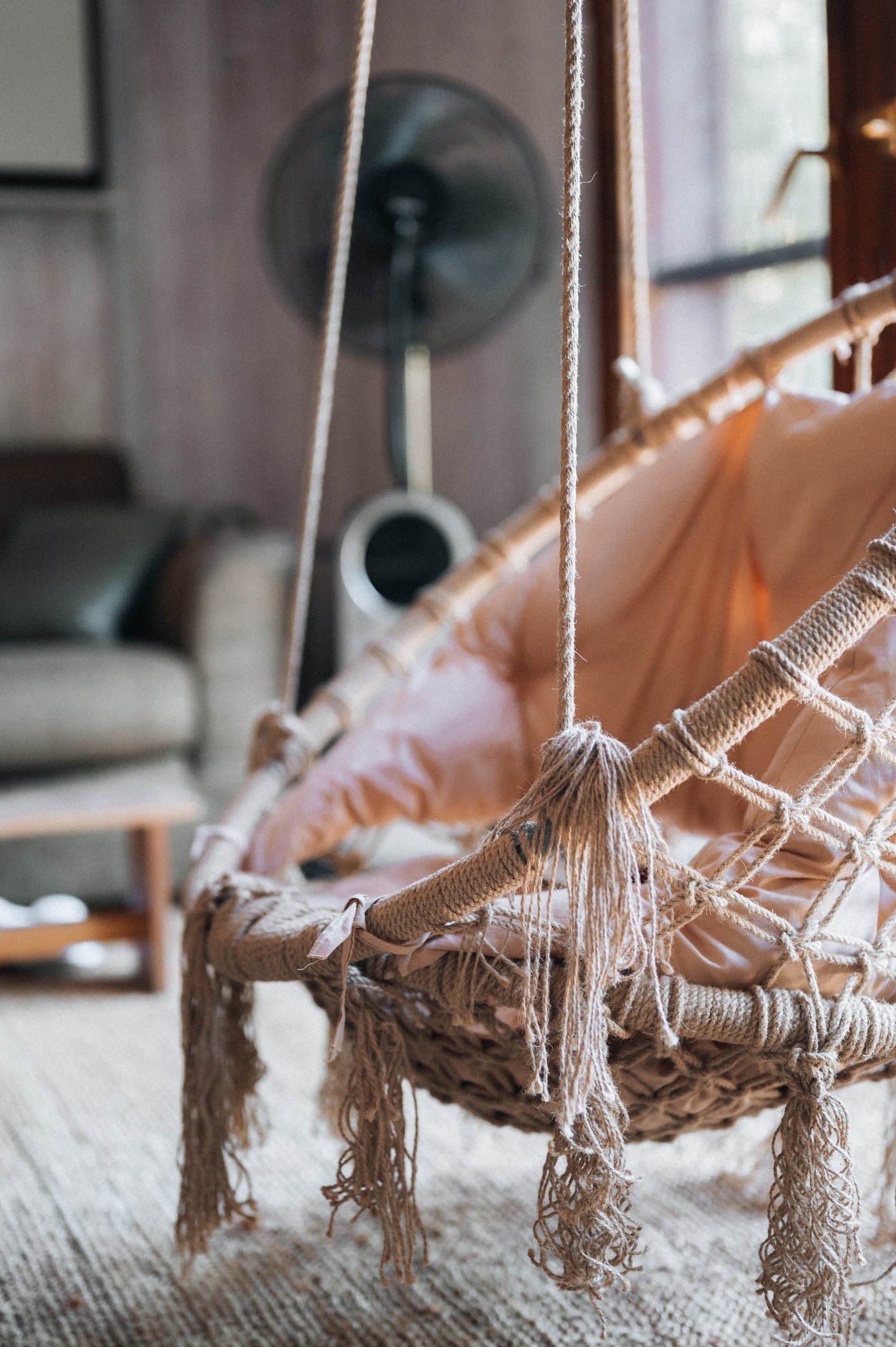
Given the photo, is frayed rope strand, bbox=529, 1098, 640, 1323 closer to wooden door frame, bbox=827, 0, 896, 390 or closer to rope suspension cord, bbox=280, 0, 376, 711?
rope suspension cord, bbox=280, 0, 376, 711

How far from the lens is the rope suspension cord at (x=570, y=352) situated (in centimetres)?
72

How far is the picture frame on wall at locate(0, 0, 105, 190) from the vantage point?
300 cm

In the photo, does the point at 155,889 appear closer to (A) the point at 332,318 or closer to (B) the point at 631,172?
(A) the point at 332,318

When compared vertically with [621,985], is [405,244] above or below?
above

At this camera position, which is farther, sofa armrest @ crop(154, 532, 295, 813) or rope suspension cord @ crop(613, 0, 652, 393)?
sofa armrest @ crop(154, 532, 295, 813)

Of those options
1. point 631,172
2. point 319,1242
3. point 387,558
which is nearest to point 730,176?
point 387,558

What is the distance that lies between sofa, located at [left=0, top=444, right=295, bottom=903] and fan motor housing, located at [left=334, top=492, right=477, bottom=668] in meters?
0.17

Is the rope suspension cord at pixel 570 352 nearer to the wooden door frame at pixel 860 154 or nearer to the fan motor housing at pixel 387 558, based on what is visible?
the wooden door frame at pixel 860 154

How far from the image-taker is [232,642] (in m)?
2.30

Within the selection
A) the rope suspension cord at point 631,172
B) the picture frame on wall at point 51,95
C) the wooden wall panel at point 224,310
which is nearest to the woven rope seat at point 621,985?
the rope suspension cord at point 631,172

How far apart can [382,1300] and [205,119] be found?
286 centimetres

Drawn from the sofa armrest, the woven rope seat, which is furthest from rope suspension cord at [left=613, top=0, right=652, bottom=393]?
the sofa armrest

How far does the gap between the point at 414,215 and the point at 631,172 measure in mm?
1318

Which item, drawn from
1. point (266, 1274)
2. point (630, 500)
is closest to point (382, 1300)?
point (266, 1274)
